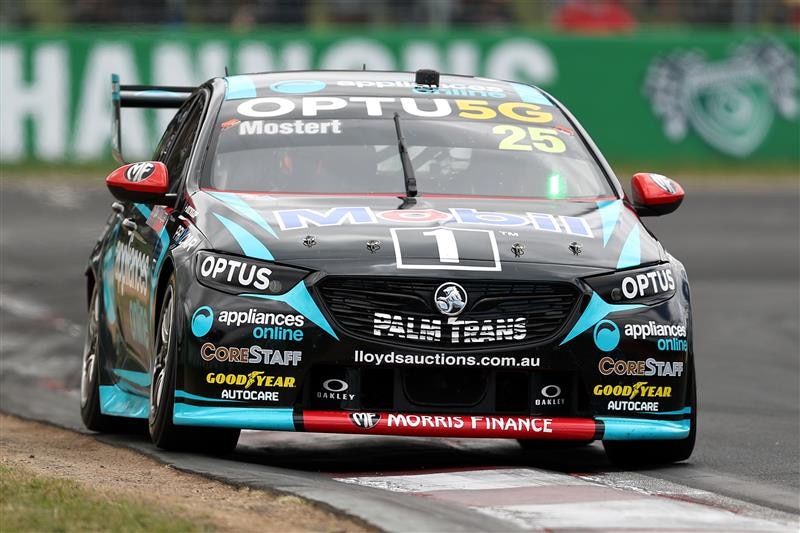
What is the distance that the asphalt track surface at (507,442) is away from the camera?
6.35 meters

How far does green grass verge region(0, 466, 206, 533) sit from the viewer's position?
17.9 feet

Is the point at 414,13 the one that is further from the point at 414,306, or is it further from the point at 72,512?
the point at 72,512

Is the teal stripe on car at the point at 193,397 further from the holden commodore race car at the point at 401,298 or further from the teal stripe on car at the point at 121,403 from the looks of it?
the teal stripe on car at the point at 121,403

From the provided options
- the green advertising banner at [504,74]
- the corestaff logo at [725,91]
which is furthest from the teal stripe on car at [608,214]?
the corestaff logo at [725,91]

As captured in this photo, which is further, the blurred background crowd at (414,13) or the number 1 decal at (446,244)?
the blurred background crowd at (414,13)

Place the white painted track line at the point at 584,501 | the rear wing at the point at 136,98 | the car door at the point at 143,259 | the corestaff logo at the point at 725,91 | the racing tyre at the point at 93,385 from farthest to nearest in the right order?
the corestaff logo at the point at 725,91, the rear wing at the point at 136,98, the racing tyre at the point at 93,385, the car door at the point at 143,259, the white painted track line at the point at 584,501

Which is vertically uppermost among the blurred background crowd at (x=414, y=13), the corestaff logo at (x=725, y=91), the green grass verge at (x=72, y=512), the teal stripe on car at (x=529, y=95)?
the teal stripe on car at (x=529, y=95)

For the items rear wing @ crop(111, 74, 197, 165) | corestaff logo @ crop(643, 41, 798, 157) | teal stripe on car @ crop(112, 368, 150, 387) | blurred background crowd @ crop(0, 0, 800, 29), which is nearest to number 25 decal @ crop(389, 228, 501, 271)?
teal stripe on car @ crop(112, 368, 150, 387)

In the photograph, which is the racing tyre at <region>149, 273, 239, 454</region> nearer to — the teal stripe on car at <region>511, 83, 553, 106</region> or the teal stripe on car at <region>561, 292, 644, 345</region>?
the teal stripe on car at <region>561, 292, 644, 345</region>

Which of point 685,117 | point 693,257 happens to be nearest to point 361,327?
point 693,257

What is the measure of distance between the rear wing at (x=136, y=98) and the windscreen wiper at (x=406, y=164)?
1810 mm

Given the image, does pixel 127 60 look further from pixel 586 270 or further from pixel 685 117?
pixel 586 270

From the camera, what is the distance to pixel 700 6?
29.1 m

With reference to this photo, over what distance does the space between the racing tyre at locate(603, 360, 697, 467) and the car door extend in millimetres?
1956
